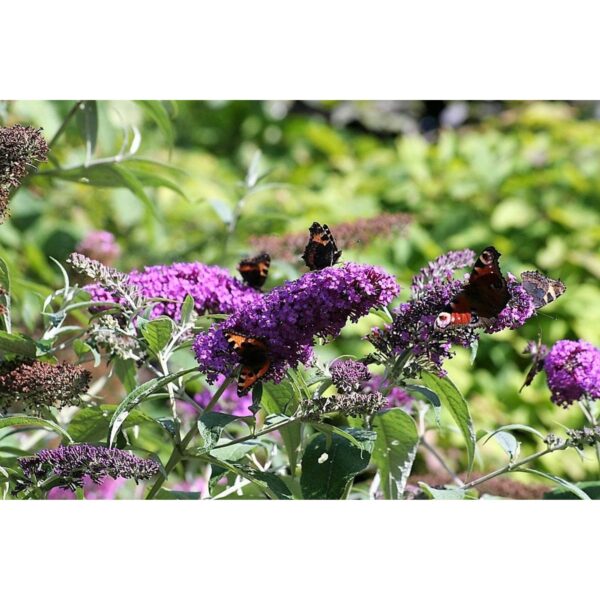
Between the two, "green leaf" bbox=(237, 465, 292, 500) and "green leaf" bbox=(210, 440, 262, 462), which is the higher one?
"green leaf" bbox=(210, 440, 262, 462)

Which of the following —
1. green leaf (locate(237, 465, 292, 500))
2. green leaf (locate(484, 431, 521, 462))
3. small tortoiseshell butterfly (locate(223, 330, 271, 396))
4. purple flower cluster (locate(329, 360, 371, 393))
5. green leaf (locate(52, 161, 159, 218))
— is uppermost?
green leaf (locate(52, 161, 159, 218))

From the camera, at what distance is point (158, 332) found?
4.09ft

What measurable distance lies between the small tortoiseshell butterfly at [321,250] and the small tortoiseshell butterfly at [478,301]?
0.78 feet

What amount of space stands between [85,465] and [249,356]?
258 millimetres

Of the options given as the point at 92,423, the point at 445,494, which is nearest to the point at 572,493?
the point at 445,494

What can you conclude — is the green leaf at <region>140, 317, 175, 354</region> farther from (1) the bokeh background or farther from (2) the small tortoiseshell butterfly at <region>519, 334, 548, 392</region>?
(1) the bokeh background

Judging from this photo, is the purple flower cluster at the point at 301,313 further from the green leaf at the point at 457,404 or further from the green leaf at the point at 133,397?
the green leaf at the point at 457,404

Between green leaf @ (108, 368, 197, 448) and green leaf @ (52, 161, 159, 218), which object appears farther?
green leaf @ (52, 161, 159, 218)

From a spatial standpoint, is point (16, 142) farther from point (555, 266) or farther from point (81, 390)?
point (555, 266)

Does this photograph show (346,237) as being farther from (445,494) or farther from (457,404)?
(445,494)

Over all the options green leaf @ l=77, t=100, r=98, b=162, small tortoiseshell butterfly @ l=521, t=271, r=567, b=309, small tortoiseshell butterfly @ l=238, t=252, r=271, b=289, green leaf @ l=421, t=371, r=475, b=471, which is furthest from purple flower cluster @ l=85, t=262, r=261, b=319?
green leaf @ l=77, t=100, r=98, b=162

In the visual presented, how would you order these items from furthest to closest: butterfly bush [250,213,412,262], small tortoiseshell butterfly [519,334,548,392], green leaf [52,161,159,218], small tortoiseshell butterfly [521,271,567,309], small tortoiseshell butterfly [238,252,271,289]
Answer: butterfly bush [250,213,412,262] < green leaf [52,161,159,218] < small tortoiseshell butterfly [238,252,271,289] < small tortoiseshell butterfly [519,334,548,392] < small tortoiseshell butterfly [521,271,567,309]

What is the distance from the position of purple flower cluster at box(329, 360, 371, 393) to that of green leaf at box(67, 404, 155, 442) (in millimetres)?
355

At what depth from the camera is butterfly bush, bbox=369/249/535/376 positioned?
113cm
